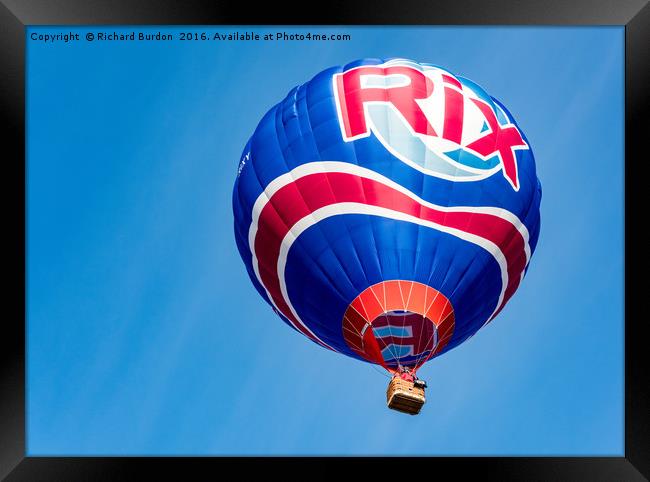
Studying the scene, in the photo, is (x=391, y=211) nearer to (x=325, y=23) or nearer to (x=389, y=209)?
(x=389, y=209)

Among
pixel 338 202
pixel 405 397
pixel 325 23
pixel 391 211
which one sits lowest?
pixel 405 397

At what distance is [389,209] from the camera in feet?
48.0

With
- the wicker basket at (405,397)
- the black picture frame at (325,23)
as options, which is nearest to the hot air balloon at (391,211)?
the wicker basket at (405,397)

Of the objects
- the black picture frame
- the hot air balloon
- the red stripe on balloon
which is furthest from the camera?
the red stripe on balloon

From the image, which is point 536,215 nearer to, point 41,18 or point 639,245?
point 639,245

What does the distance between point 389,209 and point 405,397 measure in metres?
2.90

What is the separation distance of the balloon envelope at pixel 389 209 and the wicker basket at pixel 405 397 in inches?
34.2

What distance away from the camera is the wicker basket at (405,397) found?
13875mm

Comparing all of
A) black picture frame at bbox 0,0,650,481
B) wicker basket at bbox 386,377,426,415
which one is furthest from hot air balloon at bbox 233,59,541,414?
black picture frame at bbox 0,0,650,481

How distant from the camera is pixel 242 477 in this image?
959cm

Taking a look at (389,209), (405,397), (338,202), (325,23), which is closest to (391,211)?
(389,209)

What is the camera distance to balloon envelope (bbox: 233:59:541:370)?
14586 mm

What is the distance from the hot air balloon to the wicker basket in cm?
2

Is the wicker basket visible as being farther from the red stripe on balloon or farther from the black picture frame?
the black picture frame
